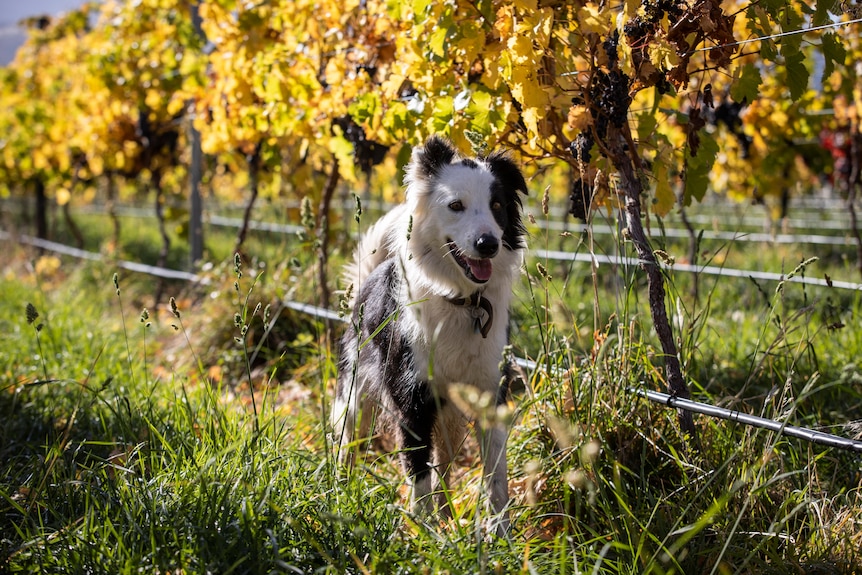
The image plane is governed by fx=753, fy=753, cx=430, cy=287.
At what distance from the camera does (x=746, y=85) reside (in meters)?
2.78

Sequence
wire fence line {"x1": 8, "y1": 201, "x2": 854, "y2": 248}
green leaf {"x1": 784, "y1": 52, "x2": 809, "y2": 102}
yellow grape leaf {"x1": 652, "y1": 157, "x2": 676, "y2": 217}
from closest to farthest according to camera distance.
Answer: green leaf {"x1": 784, "y1": 52, "x2": 809, "y2": 102}, yellow grape leaf {"x1": 652, "y1": 157, "x2": 676, "y2": 217}, wire fence line {"x1": 8, "y1": 201, "x2": 854, "y2": 248}

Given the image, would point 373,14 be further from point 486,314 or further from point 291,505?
point 291,505

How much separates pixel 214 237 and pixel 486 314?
9568 millimetres

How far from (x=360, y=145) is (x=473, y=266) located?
6.33 ft

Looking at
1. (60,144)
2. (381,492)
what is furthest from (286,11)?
(60,144)

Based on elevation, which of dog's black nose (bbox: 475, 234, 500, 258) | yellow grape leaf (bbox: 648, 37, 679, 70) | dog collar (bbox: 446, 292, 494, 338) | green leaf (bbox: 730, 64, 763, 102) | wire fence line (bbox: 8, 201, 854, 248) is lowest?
wire fence line (bbox: 8, 201, 854, 248)

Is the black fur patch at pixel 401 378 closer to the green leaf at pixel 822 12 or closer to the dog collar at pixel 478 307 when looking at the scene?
the dog collar at pixel 478 307

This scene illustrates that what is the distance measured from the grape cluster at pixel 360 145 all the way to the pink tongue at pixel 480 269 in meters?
1.86

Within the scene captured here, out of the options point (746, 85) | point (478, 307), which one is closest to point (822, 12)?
point (746, 85)

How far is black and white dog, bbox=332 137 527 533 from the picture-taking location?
284 centimetres

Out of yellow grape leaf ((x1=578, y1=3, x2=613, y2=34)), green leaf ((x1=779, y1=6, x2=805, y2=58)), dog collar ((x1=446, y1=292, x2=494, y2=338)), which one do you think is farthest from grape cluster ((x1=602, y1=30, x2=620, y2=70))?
dog collar ((x1=446, y1=292, x2=494, y2=338))

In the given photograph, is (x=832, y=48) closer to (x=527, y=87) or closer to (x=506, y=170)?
(x=527, y=87)

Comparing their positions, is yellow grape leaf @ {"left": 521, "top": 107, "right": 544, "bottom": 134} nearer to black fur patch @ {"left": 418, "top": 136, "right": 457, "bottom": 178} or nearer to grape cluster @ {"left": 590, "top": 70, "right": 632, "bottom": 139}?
grape cluster @ {"left": 590, "top": 70, "right": 632, "bottom": 139}

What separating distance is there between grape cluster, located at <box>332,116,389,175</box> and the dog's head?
1.39 metres
